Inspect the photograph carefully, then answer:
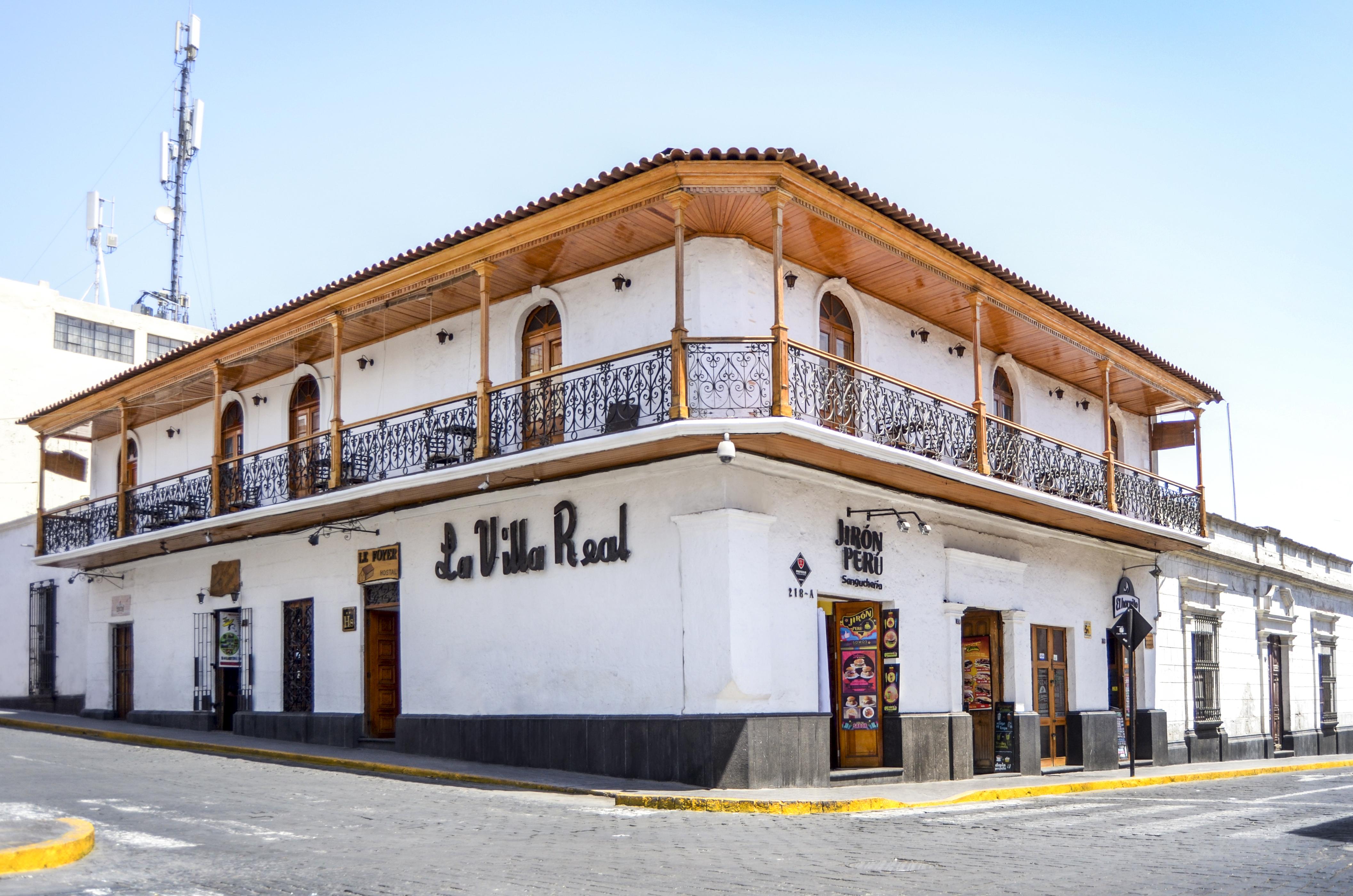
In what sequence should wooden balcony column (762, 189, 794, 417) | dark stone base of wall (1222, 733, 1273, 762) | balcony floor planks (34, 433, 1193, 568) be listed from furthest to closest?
dark stone base of wall (1222, 733, 1273, 762)
balcony floor planks (34, 433, 1193, 568)
wooden balcony column (762, 189, 794, 417)

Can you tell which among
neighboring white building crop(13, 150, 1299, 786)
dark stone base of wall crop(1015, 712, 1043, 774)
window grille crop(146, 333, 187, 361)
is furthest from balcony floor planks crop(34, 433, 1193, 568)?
window grille crop(146, 333, 187, 361)

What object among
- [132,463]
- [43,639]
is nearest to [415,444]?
[132,463]

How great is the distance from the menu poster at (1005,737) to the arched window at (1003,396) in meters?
4.68

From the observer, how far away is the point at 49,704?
87.1ft

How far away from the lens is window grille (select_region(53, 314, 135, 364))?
33.5 metres

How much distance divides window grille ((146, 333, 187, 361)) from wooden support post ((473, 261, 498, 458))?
23.6 meters

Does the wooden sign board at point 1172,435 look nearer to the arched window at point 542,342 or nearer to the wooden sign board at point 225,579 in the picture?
the arched window at point 542,342

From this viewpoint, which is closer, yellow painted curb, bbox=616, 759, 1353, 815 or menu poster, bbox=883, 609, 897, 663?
yellow painted curb, bbox=616, 759, 1353, 815

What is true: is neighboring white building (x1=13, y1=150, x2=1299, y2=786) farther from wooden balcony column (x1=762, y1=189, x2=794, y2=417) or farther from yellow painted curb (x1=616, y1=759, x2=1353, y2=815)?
yellow painted curb (x1=616, y1=759, x2=1353, y2=815)

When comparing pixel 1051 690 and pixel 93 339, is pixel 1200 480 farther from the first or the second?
pixel 93 339

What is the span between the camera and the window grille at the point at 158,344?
3650cm

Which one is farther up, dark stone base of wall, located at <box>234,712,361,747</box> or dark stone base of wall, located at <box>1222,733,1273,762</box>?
dark stone base of wall, located at <box>234,712,361,747</box>

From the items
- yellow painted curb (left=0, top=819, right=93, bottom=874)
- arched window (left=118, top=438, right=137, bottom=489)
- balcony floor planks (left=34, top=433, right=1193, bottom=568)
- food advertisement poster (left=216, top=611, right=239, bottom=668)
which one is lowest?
yellow painted curb (left=0, top=819, right=93, bottom=874)

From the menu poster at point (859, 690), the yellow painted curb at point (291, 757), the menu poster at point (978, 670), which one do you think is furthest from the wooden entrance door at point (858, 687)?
the yellow painted curb at point (291, 757)
